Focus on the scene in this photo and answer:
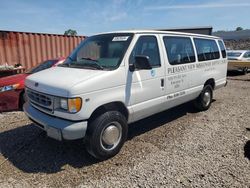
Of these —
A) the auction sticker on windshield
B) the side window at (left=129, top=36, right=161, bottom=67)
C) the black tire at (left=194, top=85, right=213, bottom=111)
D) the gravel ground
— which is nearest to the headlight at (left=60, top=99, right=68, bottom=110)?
the gravel ground

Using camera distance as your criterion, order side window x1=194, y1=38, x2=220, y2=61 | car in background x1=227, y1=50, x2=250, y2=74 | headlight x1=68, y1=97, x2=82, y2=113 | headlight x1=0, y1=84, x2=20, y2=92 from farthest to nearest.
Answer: car in background x1=227, y1=50, x2=250, y2=74
headlight x1=0, y1=84, x2=20, y2=92
side window x1=194, y1=38, x2=220, y2=61
headlight x1=68, y1=97, x2=82, y2=113

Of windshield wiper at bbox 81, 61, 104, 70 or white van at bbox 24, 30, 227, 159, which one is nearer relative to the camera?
white van at bbox 24, 30, 227, 159

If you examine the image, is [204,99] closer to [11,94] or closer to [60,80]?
[60,80]

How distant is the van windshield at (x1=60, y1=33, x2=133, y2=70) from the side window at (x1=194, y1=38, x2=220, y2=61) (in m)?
2.46

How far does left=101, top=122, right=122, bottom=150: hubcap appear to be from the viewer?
389cm

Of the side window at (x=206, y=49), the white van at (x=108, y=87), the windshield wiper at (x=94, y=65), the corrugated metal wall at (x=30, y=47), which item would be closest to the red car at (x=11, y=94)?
the white van at (x=108, y=87)

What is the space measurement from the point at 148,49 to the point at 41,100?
2.11m

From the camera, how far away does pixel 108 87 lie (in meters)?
3.76

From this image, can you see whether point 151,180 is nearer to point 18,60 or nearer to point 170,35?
point 170,35

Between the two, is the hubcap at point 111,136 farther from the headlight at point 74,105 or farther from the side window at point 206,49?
the side window at point 206,49

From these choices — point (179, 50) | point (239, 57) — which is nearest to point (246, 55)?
point (239, 57)

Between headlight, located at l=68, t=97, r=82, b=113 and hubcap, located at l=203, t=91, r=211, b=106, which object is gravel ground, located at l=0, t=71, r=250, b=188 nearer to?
hubcap, located at l=203, t=91, r=211, b=106

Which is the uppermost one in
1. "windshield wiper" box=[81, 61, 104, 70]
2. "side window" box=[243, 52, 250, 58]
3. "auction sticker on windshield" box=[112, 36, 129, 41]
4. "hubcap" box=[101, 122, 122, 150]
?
"auction sticker on windshield" box=[112, 36, 129, 41]

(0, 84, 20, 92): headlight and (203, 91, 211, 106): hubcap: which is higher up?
(0, 84, 20, 92): headlight
